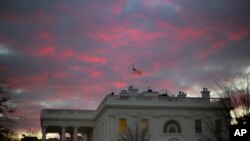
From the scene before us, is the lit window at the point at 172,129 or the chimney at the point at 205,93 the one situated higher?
the chimney at the point at 205,93

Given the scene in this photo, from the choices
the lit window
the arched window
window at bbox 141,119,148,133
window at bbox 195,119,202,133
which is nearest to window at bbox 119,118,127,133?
window at bbox 141,119,148,133

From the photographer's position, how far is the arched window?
59.1m

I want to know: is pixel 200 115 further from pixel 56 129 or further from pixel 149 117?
pixel 56 129

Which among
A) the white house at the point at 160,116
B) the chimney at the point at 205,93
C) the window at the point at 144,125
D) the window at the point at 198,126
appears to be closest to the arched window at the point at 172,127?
the white house at the point at 160,116

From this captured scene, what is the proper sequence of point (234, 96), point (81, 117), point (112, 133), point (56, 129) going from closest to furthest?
point (234, 96) → point (112, 133) → point (81, 117) → point (56, 129)

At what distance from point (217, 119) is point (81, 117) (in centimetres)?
2674

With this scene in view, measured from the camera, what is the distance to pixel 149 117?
5878cm

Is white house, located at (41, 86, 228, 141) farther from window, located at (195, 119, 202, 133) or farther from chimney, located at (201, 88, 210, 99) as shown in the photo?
chimney, located at (201, 88, 210, 99)

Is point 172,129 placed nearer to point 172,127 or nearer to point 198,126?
point 172,127

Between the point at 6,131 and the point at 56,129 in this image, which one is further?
the point at 56,129

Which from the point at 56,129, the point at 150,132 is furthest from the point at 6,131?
the point at 56,129

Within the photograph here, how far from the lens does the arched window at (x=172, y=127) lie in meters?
59.1

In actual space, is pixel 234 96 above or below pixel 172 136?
Answer: above

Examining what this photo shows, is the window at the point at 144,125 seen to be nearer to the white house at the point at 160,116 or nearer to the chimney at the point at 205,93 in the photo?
the white house at the point at 160,116
